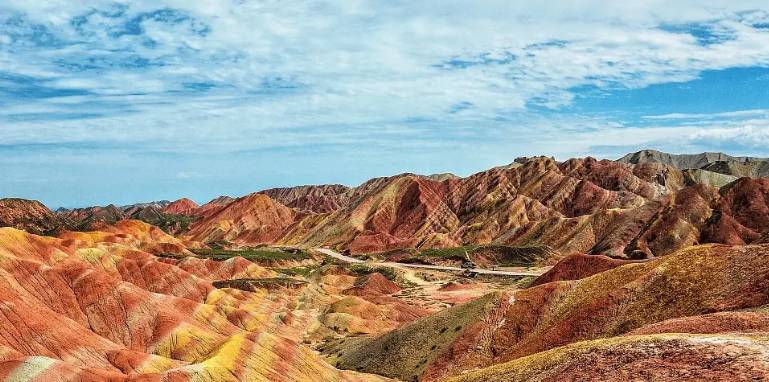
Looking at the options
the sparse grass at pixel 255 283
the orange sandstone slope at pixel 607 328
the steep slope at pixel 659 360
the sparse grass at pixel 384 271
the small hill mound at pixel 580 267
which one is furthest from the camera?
the sparse grass at pixel 384 271

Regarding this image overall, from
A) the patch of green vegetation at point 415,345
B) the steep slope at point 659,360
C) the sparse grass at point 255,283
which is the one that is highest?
the sparse grass at point 255,283

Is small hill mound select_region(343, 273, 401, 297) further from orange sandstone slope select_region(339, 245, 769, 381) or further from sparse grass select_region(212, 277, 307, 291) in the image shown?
orange sandstone slope select_region(339, 245, 769, 381)

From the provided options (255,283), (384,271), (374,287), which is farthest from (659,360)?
(384,271)

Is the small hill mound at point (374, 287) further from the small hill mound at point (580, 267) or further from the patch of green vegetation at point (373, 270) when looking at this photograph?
the small hill mound at point (580, 267)

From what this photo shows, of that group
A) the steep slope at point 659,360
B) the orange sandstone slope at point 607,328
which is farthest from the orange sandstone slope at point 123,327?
the steep slope at point 659,360

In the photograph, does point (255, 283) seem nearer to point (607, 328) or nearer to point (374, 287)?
point (374, 287)
